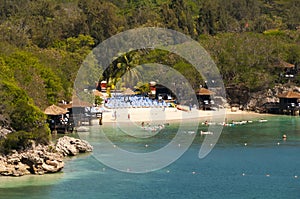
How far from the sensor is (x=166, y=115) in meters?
69.6

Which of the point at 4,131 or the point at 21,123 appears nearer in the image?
the point at 4,131

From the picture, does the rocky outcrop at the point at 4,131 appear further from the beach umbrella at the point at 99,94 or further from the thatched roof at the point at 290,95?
the thatched roof at the point at 290,95

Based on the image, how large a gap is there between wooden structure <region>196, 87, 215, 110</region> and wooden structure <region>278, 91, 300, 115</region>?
6.87 m

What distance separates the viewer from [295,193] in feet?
124

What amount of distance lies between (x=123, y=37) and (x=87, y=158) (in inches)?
1781

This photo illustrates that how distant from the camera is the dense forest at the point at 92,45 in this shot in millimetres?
55656

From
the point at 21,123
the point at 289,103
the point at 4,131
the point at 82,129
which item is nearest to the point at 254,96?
the point at 289,103

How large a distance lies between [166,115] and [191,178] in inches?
1124

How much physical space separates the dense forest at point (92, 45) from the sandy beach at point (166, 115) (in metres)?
4.56

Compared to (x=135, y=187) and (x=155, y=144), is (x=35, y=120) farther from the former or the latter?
(x=155, y=144)

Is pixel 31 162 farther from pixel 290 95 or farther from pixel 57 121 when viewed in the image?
pixel 290 95

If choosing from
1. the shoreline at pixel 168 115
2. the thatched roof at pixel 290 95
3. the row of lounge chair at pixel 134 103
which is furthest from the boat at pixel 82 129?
the thatched roof at pixel 290 95

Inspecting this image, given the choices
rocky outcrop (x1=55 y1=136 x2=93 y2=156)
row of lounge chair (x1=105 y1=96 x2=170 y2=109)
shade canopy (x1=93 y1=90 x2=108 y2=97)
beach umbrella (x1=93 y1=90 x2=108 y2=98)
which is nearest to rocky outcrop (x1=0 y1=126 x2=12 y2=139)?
rocky outcrop (x1=55 y1=136 x2=93 y2=156)

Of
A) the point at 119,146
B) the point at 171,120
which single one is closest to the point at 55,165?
the point at 119,146
